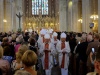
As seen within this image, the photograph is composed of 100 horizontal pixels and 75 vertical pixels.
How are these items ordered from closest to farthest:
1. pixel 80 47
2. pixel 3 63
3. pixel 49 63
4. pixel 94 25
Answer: pixel 3 63
pixel 80 47
pixel 49 63
pixel 94 25

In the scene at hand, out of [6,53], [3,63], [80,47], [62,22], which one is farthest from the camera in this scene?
[62,22]

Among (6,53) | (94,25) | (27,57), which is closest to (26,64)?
(27,57)

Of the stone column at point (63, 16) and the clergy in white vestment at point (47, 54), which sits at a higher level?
the stone column at point (63, 16)

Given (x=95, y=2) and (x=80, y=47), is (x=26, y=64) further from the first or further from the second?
(x=95, y=2)

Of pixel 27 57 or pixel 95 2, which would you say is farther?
pixel 95 2

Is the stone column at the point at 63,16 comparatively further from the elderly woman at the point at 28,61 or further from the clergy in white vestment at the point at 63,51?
the elderly woman at the point at 28,61

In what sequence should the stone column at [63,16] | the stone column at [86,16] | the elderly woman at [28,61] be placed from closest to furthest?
1. the elderly woman at [28,61]
2. the stone column at [86,16]
3. the stone column at [63,16]

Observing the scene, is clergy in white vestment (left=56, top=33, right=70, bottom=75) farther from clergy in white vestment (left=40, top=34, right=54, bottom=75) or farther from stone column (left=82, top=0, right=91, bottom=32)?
stone column (left=82, top=0, right=91, bottom=32)

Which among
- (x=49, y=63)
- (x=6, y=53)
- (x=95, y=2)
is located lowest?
(x=49, y=63)

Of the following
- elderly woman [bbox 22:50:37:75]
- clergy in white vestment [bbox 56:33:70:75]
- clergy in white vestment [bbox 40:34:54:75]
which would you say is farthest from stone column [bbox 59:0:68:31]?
elderly woman [bbox 22:50:37:75]

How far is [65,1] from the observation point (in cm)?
4728

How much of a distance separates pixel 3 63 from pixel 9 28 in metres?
28.0

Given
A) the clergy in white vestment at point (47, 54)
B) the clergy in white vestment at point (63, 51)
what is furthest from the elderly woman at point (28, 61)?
the clergy in white vestment at point (47, 54)

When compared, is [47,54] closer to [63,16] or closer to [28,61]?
[28,61]
